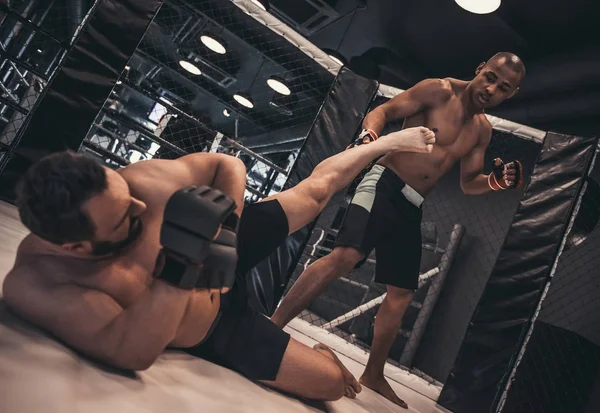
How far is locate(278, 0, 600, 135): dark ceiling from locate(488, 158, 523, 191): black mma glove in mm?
2165

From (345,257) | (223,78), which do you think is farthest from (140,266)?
(223,78)

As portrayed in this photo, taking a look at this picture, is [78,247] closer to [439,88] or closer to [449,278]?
[439,88]

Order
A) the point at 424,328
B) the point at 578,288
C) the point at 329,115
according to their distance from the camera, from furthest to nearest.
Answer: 1. the point at 424,328
2. the point at 578,288
3. the point at 329,115

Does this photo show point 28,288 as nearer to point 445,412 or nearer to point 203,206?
point 203,206

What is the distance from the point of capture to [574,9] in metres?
3.83

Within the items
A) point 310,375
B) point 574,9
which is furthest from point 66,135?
point 574,9

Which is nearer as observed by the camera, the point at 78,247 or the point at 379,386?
the point at 78,247

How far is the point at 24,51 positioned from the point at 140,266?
14.9 feet

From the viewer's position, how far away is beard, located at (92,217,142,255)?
1.06m

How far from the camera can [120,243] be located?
1.12 meters

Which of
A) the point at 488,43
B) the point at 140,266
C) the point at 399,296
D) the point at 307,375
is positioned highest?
the point at 488,43

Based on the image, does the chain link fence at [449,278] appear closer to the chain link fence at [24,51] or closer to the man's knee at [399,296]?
the man's knee at [399,296]

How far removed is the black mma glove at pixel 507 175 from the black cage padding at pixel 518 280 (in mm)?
587

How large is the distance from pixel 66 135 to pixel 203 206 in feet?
7.12
